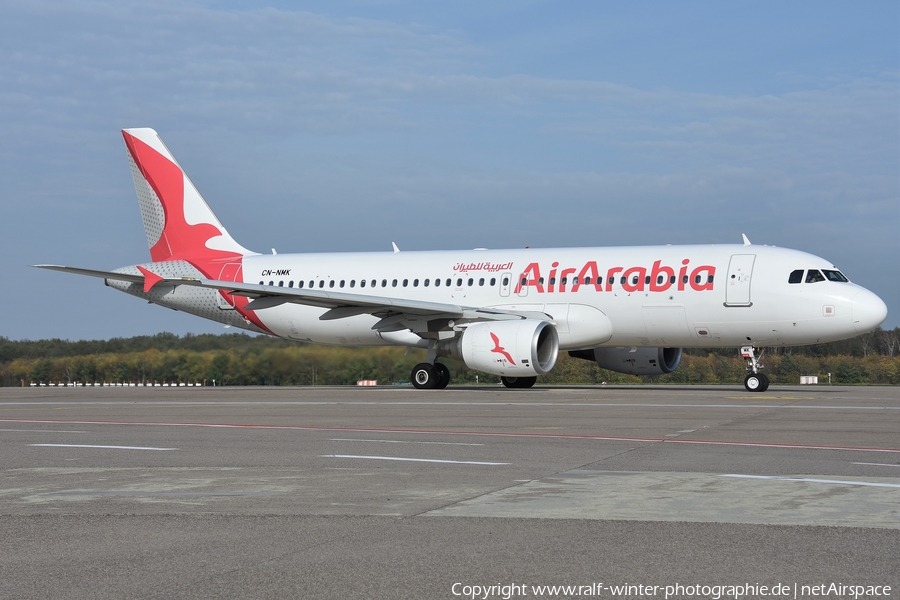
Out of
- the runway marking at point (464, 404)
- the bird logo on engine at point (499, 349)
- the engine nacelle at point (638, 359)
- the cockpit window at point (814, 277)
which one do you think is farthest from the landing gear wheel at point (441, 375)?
the cockpit window at point (814, 277)

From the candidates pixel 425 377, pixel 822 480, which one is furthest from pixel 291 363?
pixel 822 480

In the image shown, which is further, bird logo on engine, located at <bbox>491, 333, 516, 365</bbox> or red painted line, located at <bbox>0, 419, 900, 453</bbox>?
bird logo on engine, located at <bbox>491, 333, 516, 365</bbox>

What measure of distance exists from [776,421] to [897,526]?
28.0 feet

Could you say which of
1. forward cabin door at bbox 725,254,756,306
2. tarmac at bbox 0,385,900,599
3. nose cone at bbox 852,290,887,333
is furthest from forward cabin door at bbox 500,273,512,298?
tarmac at bbox 0,385,900,599

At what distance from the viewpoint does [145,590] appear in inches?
199

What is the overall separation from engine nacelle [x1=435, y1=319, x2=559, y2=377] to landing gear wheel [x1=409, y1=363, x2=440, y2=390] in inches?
101

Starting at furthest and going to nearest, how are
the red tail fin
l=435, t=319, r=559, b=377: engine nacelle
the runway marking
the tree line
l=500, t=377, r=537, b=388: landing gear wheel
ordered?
1. the red tail fin
2. the tree line
3. l=500, t=377, r=537, b=388: landing gear wheel
4. l=435, t=319, r=559, b=377: engine nacelle
5. the runway marking

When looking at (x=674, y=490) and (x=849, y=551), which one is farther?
(x=674, y=490)

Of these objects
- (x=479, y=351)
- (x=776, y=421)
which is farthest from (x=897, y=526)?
(x=479, y=351)

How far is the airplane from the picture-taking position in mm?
23375

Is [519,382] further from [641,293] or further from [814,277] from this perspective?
[814,277]

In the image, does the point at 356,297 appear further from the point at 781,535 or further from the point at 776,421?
the point at 781,535

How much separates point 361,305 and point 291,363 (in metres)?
5.81

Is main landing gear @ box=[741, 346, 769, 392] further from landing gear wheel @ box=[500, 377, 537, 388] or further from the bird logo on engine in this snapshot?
landing gear wheel @ box=[500, 377, 537, 388]
